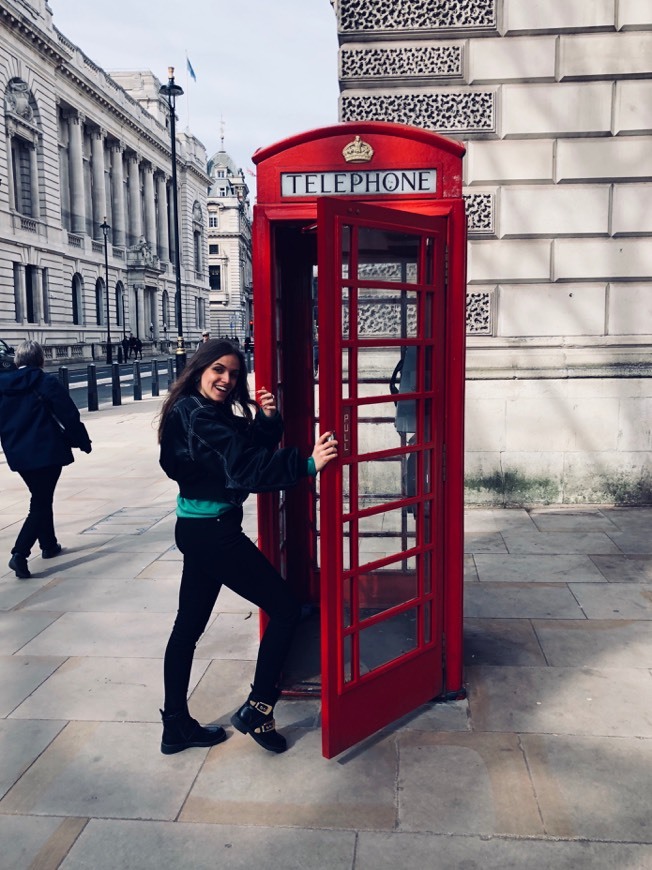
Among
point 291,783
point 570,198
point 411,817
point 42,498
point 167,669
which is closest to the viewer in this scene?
point 411,817

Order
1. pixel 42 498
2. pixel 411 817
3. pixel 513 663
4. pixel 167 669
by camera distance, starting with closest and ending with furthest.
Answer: pixel 411 817
pixel 167 669
pixel 513 663
pixel 42 498

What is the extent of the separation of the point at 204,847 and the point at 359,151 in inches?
119

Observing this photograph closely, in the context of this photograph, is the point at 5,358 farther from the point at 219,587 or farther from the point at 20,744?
the point at 219,587

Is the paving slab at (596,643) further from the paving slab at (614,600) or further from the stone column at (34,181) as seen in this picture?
the stone column at (34,181)

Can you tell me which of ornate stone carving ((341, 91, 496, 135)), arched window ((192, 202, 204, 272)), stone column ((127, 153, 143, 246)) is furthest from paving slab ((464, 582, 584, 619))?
arched window ((192, 202, 204, 272))

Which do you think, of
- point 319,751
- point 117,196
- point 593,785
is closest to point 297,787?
point 319,751

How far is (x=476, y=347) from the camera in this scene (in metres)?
8.39

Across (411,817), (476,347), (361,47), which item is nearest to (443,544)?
(411,817)

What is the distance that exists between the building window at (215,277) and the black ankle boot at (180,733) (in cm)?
10909

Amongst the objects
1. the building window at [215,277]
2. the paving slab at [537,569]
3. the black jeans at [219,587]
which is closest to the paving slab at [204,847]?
the black jeans at [219,587]

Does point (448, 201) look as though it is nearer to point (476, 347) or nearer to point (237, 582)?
point (237, 582)

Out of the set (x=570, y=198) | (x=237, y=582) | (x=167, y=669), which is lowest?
(x=167, y=669)

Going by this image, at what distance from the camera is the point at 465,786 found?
3.33 metres

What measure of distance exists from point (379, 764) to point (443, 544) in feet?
3.58
